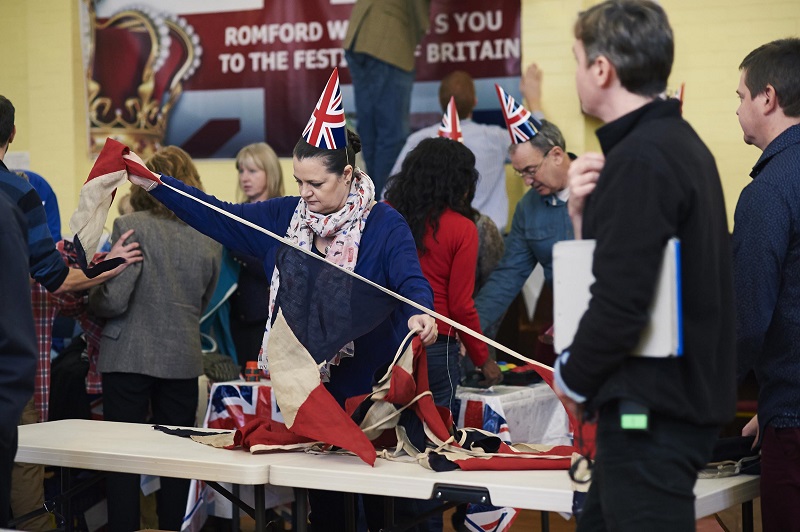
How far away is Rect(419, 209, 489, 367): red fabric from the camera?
3.76 meters

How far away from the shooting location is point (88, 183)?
10.2 ft

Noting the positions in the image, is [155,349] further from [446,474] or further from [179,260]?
[446,474]

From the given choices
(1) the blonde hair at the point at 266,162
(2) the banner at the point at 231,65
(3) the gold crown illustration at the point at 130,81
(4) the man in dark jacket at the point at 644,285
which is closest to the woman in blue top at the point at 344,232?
(4) the man in dark jacket at the point at 644,285

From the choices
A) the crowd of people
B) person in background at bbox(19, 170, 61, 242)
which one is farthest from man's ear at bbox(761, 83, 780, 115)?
person in background at bbox(19, 170, 61, 242)

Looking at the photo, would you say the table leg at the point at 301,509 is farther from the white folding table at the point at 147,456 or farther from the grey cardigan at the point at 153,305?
the grey cardigan at the point at 153,305

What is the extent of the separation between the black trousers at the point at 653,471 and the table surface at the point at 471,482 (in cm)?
48

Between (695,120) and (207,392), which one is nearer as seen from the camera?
(207,392)

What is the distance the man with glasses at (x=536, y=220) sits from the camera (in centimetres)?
439

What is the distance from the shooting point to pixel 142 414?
13.0 ft

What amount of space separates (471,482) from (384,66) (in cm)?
341

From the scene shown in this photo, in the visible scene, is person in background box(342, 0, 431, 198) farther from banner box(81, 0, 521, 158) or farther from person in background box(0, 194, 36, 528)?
person in background box(0, 194, 36, 528)

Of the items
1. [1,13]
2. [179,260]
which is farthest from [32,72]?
[179,260]

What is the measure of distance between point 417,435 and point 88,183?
3.99 feet

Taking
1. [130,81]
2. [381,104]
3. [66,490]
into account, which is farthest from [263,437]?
[130,81]
